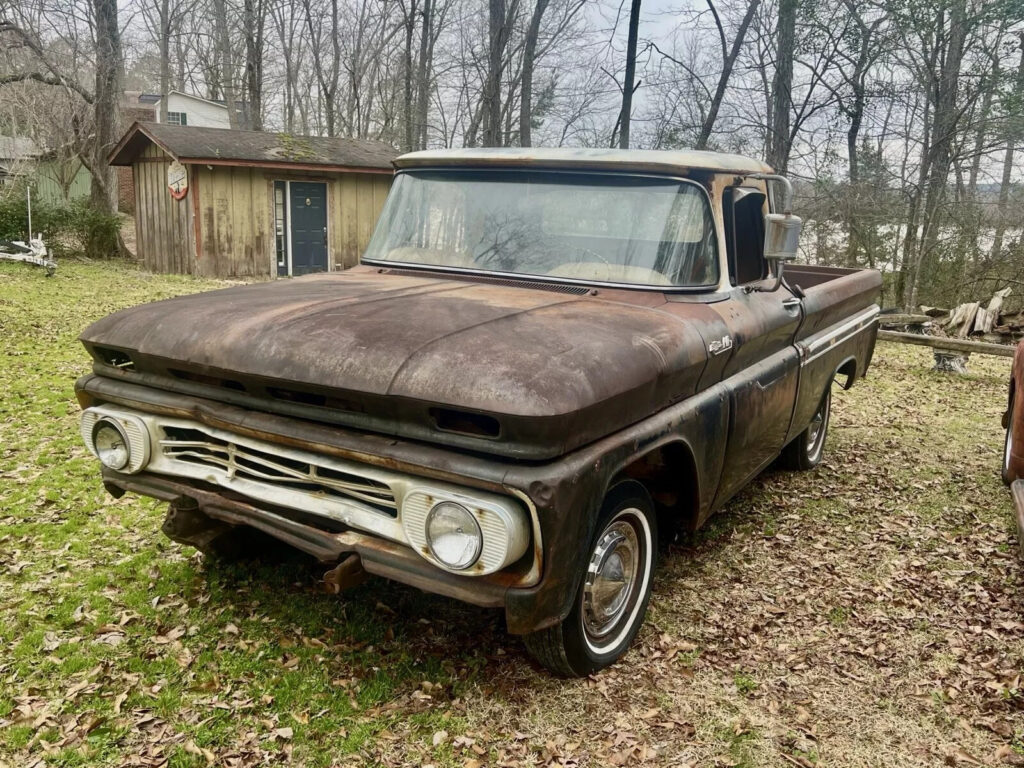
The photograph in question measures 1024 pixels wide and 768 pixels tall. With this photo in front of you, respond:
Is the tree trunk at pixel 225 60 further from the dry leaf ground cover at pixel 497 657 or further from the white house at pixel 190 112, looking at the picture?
the dry leaf ground cover at pixel 497 657

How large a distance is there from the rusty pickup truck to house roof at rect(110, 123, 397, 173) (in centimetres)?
1347

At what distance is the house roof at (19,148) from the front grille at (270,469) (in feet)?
94.1

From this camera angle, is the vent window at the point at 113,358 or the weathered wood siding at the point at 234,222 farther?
the weathered wood siding at the point at 234,222

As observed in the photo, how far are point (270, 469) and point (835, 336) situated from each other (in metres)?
4.04

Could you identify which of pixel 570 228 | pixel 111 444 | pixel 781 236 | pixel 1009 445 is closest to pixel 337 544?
pixel 111 444

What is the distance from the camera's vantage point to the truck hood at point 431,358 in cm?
261

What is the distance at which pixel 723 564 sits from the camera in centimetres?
452

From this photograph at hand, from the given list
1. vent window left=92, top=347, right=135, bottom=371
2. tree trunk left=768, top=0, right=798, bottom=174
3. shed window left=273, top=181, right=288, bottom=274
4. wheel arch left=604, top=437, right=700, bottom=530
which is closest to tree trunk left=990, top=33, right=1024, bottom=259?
tree trunk left=768, top=0, right=798, bottom=174

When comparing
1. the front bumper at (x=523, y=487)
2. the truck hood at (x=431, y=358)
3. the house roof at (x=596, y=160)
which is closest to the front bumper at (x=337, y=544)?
the front bumper at (x=523, y=487)

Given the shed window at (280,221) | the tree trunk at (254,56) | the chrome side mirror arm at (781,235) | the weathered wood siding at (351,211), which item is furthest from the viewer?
the tree trunk at (254,56)

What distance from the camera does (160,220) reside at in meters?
18.0

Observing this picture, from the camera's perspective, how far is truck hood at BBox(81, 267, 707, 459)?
261 cm

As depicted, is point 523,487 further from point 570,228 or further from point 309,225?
point 309,225

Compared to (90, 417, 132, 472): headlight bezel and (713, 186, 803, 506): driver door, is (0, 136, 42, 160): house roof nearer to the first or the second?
(90, 417, 132, 472): headlight bezel
